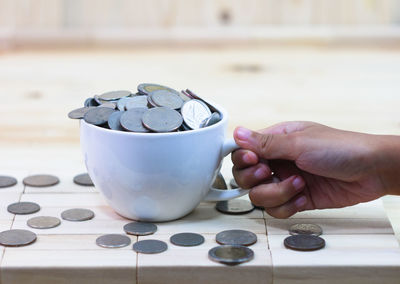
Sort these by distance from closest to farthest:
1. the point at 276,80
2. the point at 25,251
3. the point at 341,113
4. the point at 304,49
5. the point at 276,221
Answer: the point at 25,251 < the point at 276,221 < the point at 341,113 < the point at 276,80 < the point at 304,49

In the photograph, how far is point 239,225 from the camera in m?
0.96

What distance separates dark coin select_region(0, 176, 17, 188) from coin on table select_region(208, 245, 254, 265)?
0.36 meters

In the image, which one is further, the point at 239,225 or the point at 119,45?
the point at 119,45

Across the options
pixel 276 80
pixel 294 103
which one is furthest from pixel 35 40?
pixel 294 103

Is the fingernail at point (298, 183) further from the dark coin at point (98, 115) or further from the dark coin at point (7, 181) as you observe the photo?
the dark coin at point (7, 181)

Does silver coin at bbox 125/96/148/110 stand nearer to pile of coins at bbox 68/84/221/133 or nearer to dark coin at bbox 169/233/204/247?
pile of coins at bbox 68/84/221/133

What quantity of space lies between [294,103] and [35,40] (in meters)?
0.94

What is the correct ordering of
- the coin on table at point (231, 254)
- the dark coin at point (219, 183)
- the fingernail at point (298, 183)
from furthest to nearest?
the dark coin at point (219, 183)
the fingernail at point (298, 183)
the coin on table at point (231, 254)

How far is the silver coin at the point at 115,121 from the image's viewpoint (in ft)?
2.92

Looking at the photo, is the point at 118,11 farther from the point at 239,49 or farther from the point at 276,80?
the point at 276,80

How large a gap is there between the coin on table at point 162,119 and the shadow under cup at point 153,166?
0.01 meters

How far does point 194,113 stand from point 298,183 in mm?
160

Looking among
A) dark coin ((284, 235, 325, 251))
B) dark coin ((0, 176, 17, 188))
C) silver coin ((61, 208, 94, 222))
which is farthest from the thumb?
dark coin ((0, 176, 17, 188))

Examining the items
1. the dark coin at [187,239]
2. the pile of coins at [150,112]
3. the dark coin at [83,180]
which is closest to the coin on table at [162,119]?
the pile of coins at [150,112]
